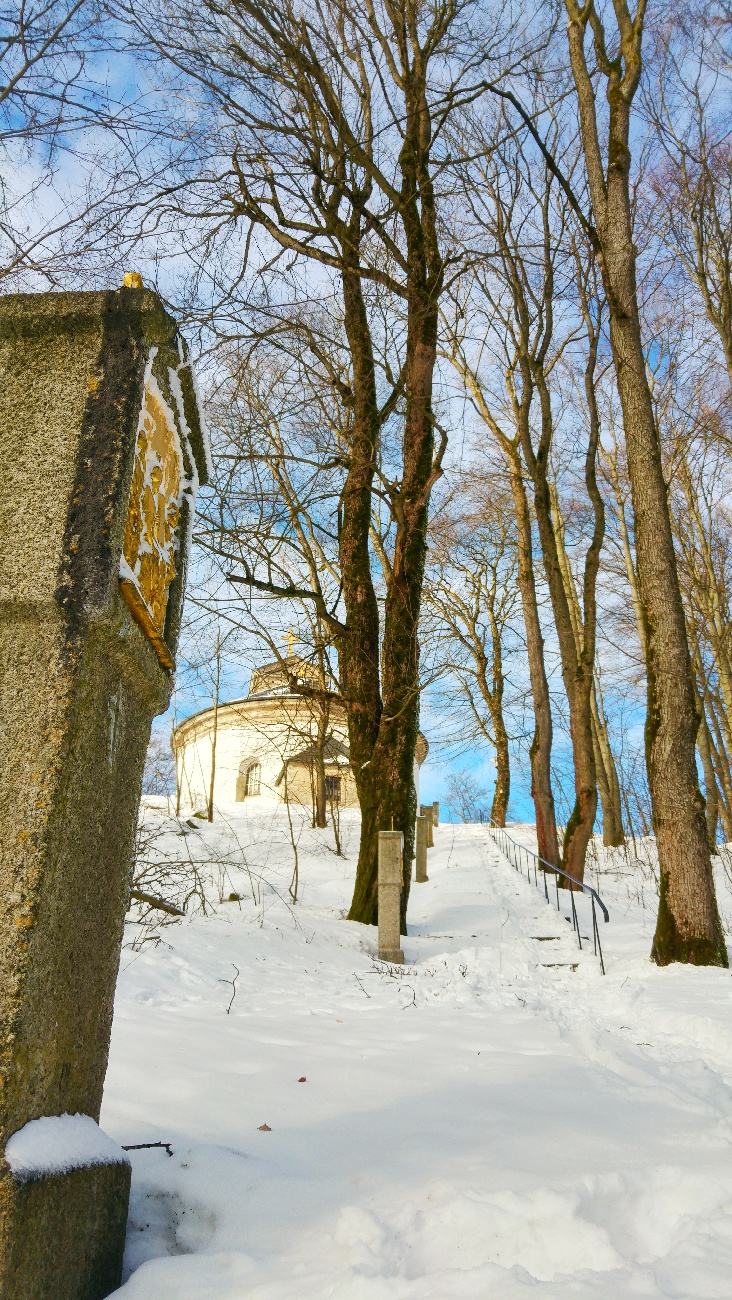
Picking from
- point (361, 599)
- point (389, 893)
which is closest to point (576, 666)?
point (361, 599)

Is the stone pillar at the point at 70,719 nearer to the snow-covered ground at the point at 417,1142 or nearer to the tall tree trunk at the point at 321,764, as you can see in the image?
the snow-covered ground at the point at 417,1142

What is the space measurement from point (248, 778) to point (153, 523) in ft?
93.7

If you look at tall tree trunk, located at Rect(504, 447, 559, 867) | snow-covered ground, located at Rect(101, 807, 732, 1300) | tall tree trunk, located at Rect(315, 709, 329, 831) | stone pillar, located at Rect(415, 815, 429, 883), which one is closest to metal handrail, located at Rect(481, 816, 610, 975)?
tall tree trunk, located at Rect(504, 447, 559, 867)

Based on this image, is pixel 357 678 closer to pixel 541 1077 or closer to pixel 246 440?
pixel 246 440

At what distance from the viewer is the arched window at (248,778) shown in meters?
29.7

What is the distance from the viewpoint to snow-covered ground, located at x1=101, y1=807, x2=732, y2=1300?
5.56ft

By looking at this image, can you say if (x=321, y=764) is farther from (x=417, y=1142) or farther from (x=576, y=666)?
(x=417, y=1142)

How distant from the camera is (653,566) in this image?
315 inches

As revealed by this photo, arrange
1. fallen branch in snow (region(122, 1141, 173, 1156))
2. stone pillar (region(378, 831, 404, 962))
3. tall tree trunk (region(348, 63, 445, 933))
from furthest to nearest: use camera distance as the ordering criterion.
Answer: tall tree trunk (region(348, 63, 445, 933)) < stone pillar (region(378, 831, 404, 962)) < fallen branch in snow (region(122, 1141, 173, 1156))

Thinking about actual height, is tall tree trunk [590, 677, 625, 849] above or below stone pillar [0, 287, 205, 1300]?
above

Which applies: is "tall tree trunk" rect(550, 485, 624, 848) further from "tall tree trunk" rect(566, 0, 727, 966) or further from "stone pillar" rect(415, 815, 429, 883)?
"tall tree trunk" rect(566, 0, 727, 966)

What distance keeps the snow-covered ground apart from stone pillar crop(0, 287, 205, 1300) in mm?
359

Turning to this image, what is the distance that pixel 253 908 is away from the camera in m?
9.75

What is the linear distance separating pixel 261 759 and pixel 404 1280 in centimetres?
2823
